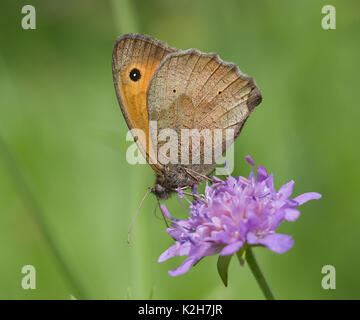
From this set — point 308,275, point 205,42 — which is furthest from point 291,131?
point 205,42

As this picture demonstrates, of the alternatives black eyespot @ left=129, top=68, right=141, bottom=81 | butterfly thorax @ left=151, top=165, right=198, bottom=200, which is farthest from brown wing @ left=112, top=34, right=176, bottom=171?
butterfly thorax @ left=151, top=165, right=198, bottom=200

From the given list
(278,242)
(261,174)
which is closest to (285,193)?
(261,174)

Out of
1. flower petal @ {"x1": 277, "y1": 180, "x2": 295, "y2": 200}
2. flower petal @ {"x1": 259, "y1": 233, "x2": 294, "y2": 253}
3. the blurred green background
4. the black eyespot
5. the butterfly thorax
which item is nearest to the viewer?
flower petal @ {"x1": 259, "y1": 233, "x2": 294, "y2": 253}

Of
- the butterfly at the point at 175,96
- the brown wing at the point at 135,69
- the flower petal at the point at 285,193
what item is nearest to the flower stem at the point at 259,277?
the flower petal at the point at 285,193

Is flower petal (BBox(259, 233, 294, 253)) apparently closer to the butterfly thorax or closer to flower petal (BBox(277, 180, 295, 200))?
flower petal (BBox(277, 180, 295, 200))

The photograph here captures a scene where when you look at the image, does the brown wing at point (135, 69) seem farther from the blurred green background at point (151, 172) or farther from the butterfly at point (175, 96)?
the blurred green background at point (151, 172)

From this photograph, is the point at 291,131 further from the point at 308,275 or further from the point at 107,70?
the point at 107,70

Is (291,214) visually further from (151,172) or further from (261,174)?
(151,172)
